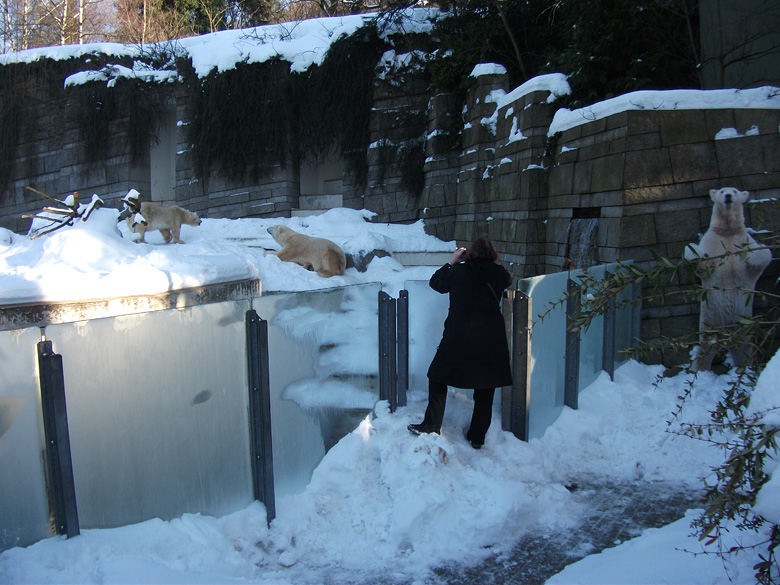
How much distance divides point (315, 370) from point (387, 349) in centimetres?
63

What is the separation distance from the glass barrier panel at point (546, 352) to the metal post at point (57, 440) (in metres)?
2.77

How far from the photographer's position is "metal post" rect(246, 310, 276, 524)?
9.72 ft

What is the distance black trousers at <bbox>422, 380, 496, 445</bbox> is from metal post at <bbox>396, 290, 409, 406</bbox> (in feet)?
0.93

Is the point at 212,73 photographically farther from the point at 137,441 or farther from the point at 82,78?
the point at 137,441

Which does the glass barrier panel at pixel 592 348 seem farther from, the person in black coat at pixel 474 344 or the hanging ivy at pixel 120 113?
the hanging ivy at pixel 120 113

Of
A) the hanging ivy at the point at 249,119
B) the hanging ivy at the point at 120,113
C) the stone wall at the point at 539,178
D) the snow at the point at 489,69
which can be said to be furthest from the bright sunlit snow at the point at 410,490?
the hanging ivy at the point at 120,113

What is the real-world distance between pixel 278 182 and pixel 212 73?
9.14 ft

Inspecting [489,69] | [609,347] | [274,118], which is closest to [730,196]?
[609,347]

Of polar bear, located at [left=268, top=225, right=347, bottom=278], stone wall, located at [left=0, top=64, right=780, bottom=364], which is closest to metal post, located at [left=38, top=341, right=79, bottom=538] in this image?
stone wall, located at [left=0, top=64, right=780, bottom=364]

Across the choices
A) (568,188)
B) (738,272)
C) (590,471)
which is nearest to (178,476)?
(590,471)

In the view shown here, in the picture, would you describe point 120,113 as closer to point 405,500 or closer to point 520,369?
point 520,369

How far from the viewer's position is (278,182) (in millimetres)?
12195

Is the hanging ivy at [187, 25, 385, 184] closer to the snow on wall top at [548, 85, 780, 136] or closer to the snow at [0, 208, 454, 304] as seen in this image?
the snow at [0, 208, 454, 304]

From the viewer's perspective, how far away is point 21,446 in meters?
2.26
